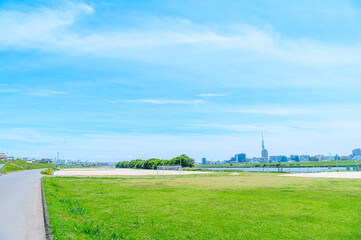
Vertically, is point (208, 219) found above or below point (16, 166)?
above

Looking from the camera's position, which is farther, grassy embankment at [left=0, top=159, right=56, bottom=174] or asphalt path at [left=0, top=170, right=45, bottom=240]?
grassy embankment at [left=0, top=159, right=56, bottom=174]

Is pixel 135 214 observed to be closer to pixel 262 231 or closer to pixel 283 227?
pixel 262 231

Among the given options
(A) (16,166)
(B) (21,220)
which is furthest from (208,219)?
(A) (16,166)

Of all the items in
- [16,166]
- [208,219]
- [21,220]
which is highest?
[21,220]

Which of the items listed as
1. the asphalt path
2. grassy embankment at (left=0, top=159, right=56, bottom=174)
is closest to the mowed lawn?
the asphalt path

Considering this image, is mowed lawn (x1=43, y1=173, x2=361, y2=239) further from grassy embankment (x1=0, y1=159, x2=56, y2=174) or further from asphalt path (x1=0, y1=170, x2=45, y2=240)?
grassy embankment (x1=0, y1=159, x2=56, y2=174)

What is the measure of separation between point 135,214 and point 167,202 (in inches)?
175

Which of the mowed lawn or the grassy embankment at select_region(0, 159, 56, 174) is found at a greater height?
the mowed lawn

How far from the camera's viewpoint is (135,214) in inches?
589

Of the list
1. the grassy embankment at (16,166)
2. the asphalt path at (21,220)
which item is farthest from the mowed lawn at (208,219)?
the grassy embankment at (16,166)

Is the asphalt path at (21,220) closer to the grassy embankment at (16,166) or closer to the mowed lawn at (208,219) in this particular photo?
the mowed lawn at (208,219)

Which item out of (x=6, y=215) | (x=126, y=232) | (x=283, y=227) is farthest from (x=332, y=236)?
(x=6, y=215)

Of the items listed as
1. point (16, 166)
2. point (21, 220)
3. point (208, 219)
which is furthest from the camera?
point (16, 166)

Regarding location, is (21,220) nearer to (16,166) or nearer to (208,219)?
(208,219)
